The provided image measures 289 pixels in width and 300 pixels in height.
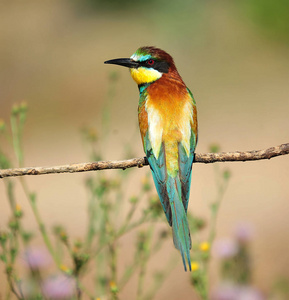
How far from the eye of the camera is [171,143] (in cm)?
227

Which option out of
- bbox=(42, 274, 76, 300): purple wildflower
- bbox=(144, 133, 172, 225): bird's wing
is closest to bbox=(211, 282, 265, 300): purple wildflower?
bbox=(144, 133, 172, 225): bird's wing

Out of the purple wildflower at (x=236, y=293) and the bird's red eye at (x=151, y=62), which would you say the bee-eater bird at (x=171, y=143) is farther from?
the purple wildflower at (x=236, y=293)

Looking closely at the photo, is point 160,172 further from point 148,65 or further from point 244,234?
point 148,65

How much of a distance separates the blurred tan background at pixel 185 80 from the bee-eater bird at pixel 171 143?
1315 millimetres

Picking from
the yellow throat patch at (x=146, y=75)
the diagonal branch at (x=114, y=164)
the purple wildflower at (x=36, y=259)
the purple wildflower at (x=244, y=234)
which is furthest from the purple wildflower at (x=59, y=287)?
the yellow throat patch at (x=146, y=75)

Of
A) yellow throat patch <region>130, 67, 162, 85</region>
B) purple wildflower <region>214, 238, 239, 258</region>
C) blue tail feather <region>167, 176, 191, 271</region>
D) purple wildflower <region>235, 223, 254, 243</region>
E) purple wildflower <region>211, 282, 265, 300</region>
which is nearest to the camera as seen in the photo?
blue tail feather <region>167, 176, 191, 271</region>

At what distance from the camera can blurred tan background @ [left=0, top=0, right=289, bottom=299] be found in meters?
4.61

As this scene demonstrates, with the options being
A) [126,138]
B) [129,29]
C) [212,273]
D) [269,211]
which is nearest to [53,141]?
[126,138]

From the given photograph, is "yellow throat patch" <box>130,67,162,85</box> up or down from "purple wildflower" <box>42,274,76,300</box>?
up

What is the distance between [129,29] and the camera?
987 cm

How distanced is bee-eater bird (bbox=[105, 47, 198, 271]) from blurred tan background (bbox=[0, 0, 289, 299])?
1.31m

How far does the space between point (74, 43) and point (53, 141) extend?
3557 millimetres

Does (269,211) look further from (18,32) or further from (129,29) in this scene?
(18,32)

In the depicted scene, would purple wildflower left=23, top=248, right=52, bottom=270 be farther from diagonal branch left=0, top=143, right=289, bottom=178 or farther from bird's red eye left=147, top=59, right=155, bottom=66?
bird's red eye left=147, top=59, right=155, bottom=66
